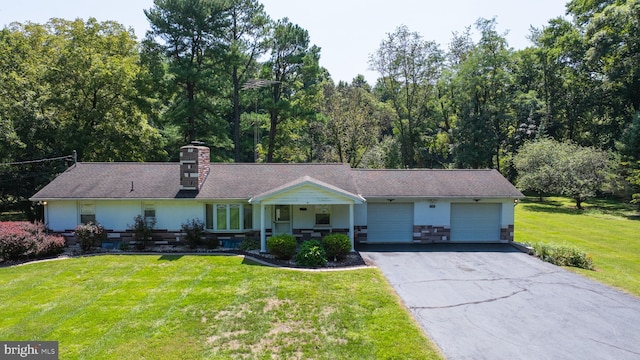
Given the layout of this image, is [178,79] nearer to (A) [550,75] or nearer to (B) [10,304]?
(B) [10,304]

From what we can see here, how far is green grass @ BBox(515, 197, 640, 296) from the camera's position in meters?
13.1

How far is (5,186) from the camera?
23406 mm

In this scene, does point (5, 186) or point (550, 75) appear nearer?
point (5, 186)

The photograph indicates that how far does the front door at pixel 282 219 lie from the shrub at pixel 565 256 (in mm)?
10604

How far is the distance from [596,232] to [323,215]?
1596cm

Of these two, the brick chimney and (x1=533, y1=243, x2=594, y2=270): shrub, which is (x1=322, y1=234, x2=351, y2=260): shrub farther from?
(x1=533, y1=243, x2=594, y2=270): shrub

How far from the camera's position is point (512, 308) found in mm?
9617

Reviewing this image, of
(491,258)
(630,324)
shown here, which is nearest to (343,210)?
(491,258)

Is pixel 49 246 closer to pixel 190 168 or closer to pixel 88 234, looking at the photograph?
pixel 88 234

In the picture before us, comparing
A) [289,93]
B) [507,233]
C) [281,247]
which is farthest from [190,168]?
[289,93]

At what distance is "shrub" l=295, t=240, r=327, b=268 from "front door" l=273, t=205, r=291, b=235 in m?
2.66

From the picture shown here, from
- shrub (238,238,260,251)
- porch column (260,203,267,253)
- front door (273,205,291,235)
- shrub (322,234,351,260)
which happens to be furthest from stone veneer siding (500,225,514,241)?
shrub (238,238,260,251)

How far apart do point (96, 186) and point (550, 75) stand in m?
46.2

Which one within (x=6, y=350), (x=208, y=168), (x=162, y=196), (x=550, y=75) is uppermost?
(x=550, y=75)
